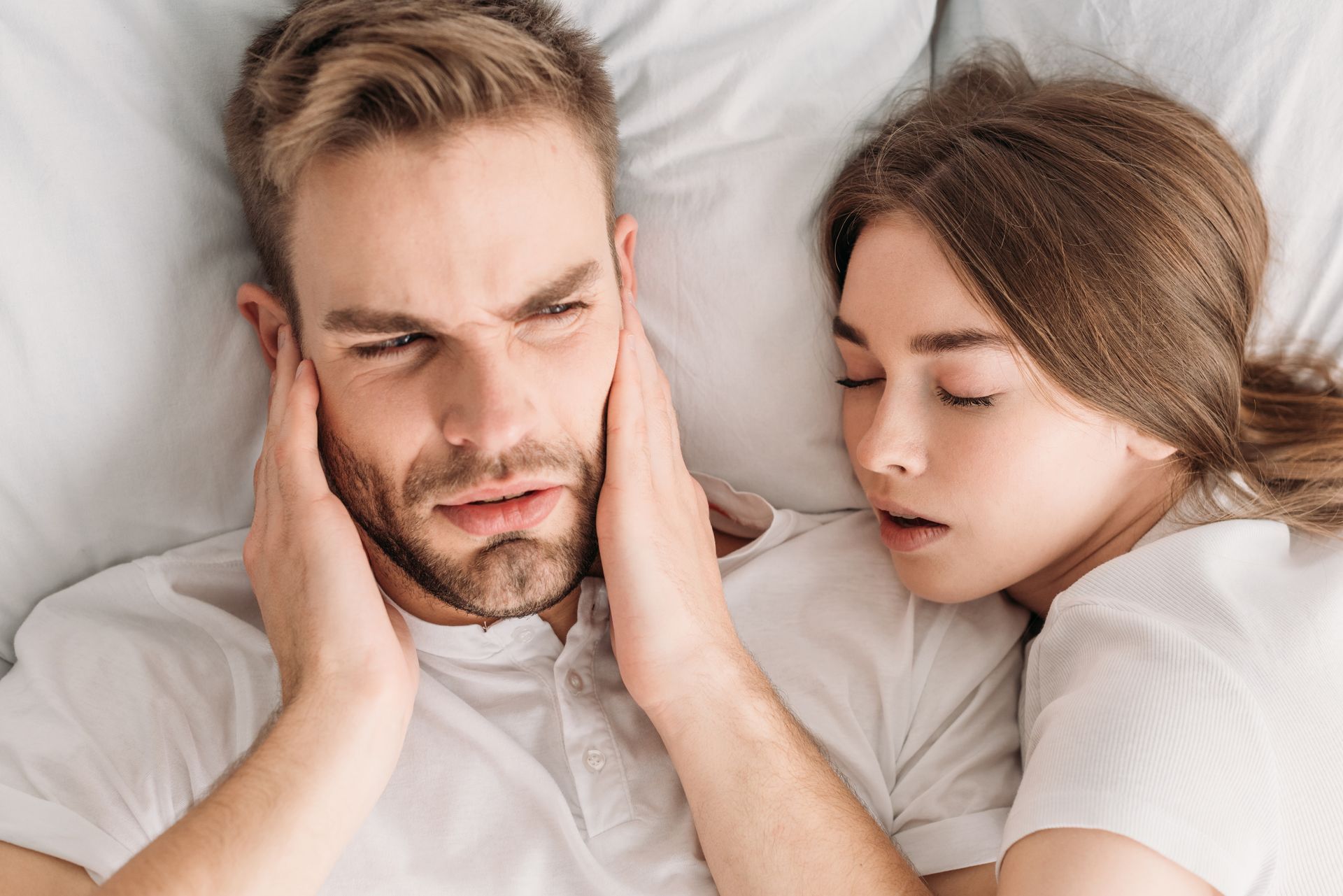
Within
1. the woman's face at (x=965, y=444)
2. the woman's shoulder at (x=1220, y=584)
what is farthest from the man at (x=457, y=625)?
the woman's shoulder at (x=1220, y=584)

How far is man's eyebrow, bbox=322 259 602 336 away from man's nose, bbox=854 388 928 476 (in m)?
0.58

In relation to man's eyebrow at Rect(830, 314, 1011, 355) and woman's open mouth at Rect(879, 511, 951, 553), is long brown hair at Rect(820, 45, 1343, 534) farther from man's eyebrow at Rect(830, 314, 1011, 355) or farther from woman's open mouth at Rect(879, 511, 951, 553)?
woman's open mouth at Rect(879, 511, 951, 553)

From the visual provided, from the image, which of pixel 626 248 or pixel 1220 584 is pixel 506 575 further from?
pixel 1220 584

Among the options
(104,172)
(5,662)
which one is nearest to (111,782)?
(5,662)

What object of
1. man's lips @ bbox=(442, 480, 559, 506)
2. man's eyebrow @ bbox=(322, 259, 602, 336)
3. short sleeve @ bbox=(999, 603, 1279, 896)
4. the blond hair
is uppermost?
the blond hair

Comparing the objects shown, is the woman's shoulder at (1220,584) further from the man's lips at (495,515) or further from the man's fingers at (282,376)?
the man's fingers at (282,376)

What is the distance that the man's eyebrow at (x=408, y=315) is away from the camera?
1482 millimetres

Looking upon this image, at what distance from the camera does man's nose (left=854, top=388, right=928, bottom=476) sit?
1.73 meters

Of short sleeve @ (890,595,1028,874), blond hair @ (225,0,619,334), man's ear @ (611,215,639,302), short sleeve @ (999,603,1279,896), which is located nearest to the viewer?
short sleeve @ (999,603,1279,896)

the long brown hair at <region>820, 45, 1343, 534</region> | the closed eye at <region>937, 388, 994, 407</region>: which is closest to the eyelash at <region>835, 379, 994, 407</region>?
the closed eye at <region>937, 388, 994, 407</region>

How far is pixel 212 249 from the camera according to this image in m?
1.76

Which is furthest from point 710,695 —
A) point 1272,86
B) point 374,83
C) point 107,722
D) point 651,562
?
point 1272,86

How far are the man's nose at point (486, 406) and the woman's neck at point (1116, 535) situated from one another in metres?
1.02

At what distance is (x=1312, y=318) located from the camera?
2000 mm
